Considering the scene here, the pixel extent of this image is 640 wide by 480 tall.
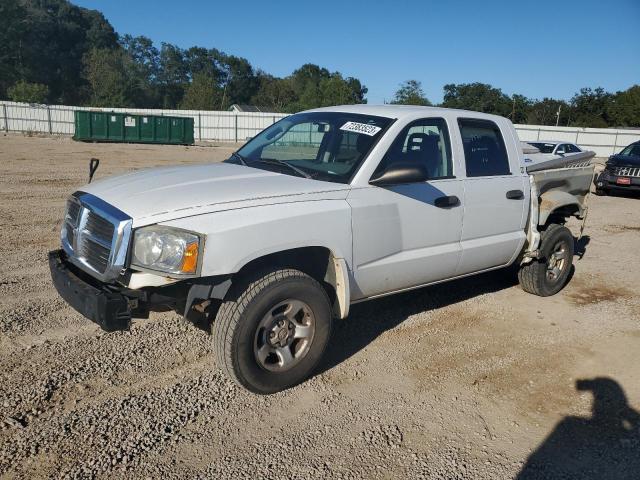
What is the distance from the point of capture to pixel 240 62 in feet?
351

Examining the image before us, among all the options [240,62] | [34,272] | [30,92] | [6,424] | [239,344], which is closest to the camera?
[6,424]

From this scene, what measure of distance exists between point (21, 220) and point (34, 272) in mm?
3105

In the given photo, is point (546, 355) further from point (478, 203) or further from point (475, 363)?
point (478, 203)

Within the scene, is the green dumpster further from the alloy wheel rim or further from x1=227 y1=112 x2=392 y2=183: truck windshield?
the alloy wheel rim

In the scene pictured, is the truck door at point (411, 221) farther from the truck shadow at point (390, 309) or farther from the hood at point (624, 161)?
the hood at point (624, 161)

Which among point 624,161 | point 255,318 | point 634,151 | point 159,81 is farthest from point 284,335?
point 159,81

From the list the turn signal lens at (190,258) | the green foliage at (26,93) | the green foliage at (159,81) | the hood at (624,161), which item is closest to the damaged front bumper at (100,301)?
the turn signal lens at (190,258)

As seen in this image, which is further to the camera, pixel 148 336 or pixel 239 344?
pixel 148 336

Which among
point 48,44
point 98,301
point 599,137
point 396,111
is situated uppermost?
point 48,44

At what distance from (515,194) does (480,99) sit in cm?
8111

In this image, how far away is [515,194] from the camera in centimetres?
498

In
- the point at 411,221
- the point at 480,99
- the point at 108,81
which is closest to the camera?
the point at 411,221

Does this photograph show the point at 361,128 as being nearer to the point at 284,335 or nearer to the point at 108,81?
the point at 284,335

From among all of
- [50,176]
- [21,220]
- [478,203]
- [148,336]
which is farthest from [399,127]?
[50,176]
